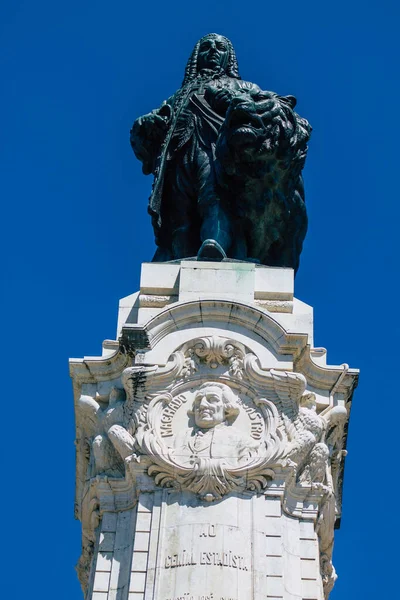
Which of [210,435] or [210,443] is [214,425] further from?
[210,443]

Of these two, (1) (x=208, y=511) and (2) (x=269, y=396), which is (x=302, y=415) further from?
(1) (x=208, y=511)

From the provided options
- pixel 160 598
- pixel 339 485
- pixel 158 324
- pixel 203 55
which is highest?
pixel 203 55

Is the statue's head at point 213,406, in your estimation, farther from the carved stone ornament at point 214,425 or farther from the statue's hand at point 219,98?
the statue's hand at point 219,98

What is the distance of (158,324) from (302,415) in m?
2.35

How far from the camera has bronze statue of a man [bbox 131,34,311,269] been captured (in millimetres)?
25234

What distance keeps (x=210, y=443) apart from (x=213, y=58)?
850 centimetres

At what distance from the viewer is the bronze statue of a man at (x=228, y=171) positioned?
2523cm

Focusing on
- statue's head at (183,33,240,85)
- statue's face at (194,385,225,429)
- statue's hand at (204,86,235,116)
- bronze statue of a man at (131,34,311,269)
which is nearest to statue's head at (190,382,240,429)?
statue's face at (194,385,225,429)

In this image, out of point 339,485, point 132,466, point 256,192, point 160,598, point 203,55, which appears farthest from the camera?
point 203,55

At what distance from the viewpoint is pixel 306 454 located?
21.7 metres

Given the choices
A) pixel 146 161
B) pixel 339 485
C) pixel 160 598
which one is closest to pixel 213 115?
pixel 146 161

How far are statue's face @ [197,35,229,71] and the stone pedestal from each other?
498cm

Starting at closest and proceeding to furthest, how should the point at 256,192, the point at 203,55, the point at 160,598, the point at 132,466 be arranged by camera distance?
the point at 160,598 < the point at 132,466 < the point at 256,192 < the point at 203,55

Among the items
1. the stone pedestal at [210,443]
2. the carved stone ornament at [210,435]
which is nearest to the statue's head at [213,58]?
the stone pedestal at [210,443]
